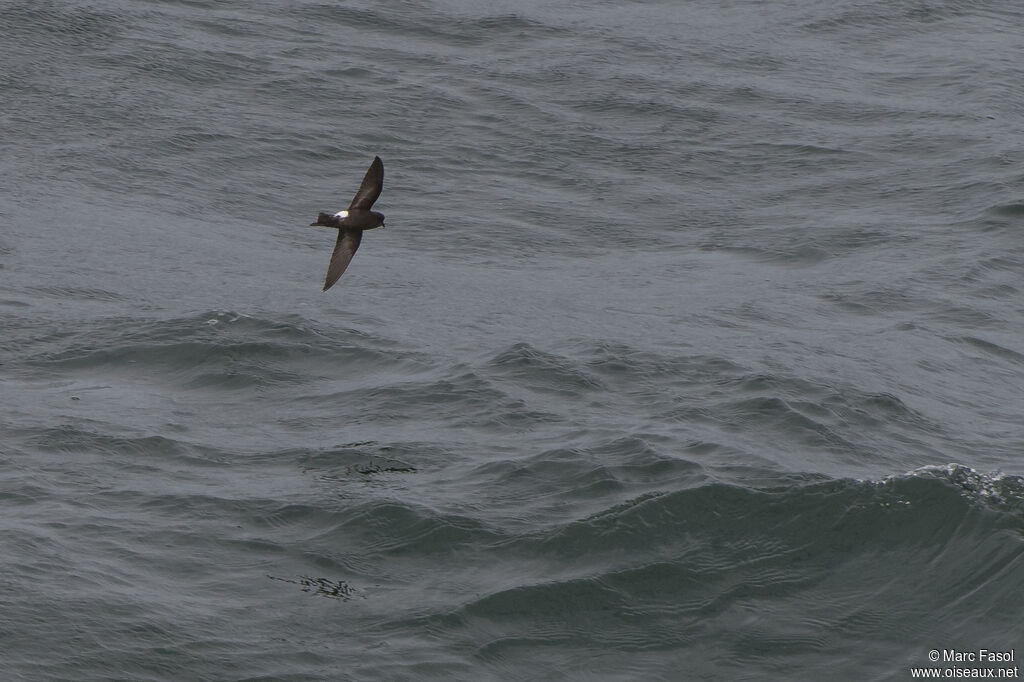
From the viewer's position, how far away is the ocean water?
12922 millimetres

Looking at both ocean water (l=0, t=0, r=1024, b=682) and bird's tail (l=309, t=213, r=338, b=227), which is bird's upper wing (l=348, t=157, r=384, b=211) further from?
ocean water (l=0, t=0, r=1024, b=682)

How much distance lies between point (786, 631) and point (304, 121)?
1434 cm

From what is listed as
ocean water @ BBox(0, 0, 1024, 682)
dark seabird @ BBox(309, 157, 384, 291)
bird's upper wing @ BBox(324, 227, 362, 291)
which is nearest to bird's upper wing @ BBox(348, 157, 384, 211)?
dark seabird @ BBox(309, 157, 384, 291)

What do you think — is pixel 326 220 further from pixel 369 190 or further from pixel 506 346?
pixel 506 346

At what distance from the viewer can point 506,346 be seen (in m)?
18.0

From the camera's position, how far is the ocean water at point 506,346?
1292 centimetres

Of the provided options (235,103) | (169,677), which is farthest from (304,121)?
(169,677)

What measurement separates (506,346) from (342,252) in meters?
3.69

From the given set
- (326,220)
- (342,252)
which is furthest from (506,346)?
(326,220)

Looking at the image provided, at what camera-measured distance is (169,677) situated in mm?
11922

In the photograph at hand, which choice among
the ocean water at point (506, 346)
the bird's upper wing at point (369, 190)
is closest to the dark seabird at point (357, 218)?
the bird's upper wing at point (369, 190)

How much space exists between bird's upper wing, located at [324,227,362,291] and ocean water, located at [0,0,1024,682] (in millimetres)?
2030

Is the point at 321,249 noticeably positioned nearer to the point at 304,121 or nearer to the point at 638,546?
the point at 304,121

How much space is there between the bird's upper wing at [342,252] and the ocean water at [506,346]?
2030mm
